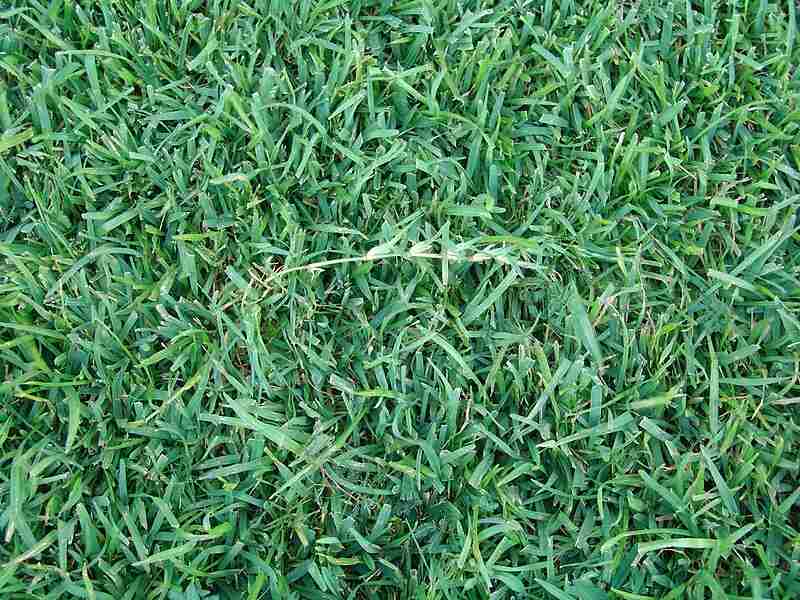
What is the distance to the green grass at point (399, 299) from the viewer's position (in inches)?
66.1

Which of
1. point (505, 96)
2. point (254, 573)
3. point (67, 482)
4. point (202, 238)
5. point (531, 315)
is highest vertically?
point (505, 96)

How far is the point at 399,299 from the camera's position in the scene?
1819 mm

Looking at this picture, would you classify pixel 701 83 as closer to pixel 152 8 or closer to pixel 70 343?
pixel 152 8

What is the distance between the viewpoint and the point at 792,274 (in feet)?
6.30

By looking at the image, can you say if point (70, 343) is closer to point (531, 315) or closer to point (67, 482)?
point (67, 482)

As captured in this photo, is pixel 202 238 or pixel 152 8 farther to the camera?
pixel 152 8

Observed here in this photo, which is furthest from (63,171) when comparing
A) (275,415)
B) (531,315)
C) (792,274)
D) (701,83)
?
(792,274)

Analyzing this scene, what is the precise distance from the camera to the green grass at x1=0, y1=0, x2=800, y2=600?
5.50 ft

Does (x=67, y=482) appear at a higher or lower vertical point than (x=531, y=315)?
lower

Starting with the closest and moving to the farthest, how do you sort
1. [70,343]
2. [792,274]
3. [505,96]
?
[70,343] → [792,274] → [505,96]

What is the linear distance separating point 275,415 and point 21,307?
2.06ft

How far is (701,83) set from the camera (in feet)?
6.77

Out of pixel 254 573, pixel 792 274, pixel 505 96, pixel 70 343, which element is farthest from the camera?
pixel 505 96

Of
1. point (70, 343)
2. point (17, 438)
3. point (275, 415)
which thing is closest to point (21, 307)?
point (70, 343)
